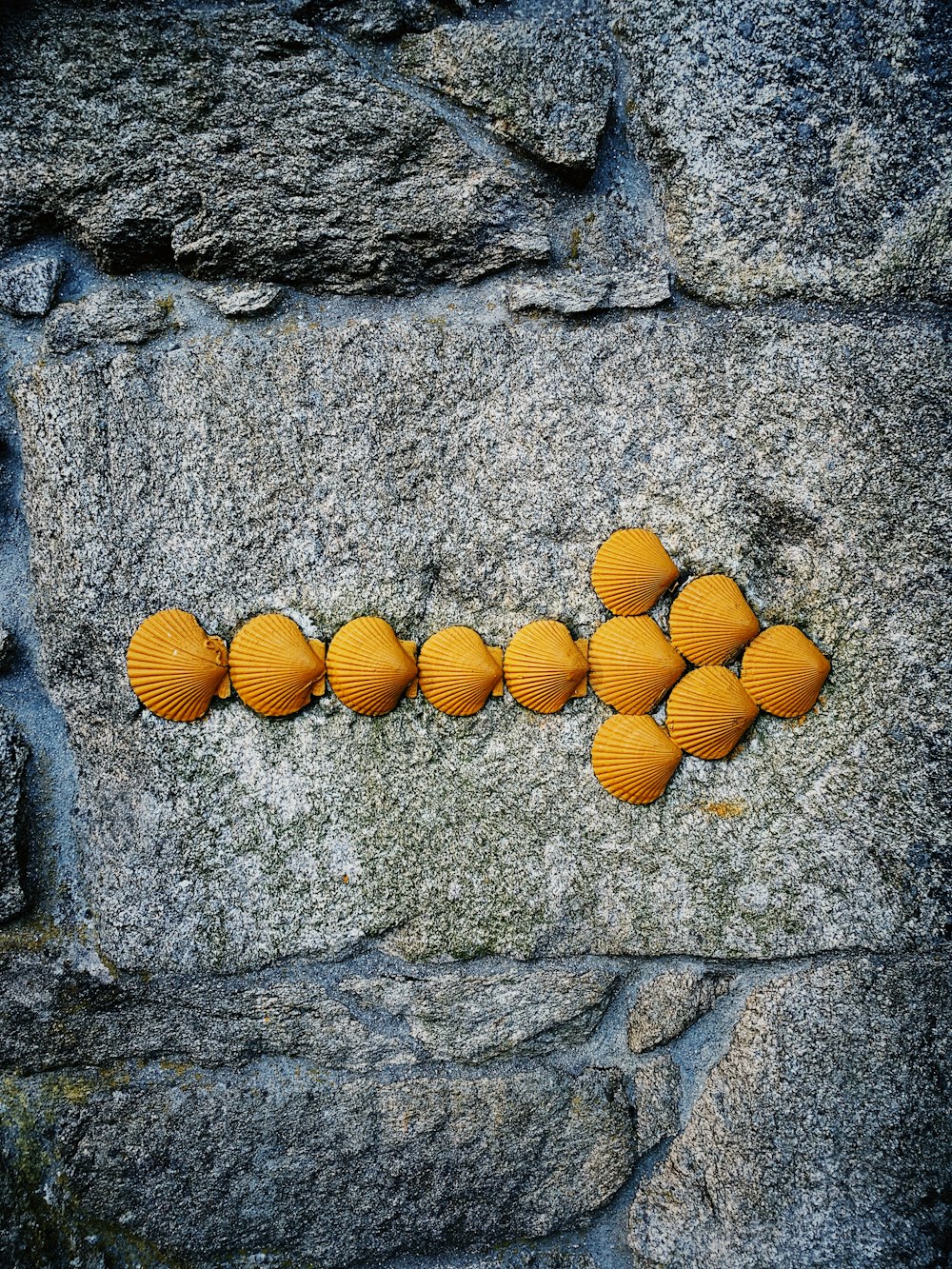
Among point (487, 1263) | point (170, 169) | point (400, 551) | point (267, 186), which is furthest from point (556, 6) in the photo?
point (487, 1263)

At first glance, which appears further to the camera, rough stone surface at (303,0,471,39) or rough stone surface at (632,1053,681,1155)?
rough stone surface at (632,1053,681,1155)

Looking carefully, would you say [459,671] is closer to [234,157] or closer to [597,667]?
[597,667]

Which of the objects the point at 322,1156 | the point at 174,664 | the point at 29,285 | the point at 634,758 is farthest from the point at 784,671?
the point at 29,285

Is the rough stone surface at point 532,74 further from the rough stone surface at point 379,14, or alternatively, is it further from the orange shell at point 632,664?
the orange shell at point 632,664

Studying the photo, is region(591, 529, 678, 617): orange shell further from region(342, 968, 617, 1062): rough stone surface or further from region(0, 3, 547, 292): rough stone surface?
Answer: region(342, 968, 617, 1062): rough stone surface

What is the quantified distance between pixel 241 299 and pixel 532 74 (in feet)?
1.79

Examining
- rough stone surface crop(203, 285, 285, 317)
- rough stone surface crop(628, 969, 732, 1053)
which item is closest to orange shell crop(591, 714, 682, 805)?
rough stone surface crop(628, 969, 732, 1053)

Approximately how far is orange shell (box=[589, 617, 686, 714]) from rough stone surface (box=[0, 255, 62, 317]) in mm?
987

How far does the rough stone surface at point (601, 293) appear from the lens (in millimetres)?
1330

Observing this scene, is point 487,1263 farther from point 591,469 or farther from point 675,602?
point 591,469

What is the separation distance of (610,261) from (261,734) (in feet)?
3.00

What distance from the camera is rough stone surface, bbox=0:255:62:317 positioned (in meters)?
1.29

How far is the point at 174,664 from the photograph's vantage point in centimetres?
129

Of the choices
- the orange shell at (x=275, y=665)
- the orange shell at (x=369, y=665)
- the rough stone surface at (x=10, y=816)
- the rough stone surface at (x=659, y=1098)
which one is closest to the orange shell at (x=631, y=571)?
the orange shell at (x=369, y=665)
